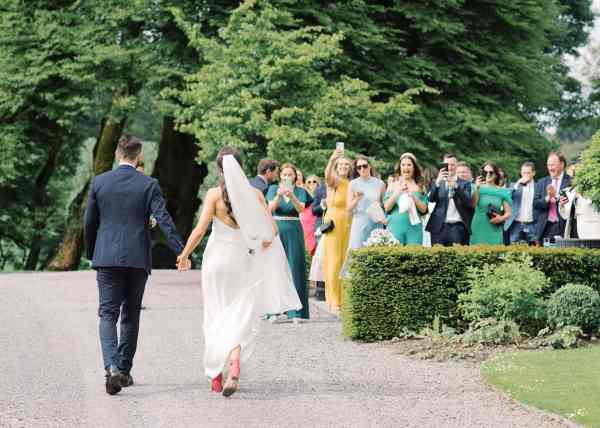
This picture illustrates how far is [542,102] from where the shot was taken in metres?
26.8

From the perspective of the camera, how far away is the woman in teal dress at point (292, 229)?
1452 centimetres

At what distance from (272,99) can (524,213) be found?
5.23 meters

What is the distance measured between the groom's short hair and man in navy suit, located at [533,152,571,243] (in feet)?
29.0

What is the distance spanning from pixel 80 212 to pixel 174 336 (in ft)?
63.7

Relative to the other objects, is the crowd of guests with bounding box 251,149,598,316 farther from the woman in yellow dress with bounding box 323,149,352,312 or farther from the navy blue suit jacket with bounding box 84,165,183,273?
the navy blue suit jacket with bounding box 84,165,183,273

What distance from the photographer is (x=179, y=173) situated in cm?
3045

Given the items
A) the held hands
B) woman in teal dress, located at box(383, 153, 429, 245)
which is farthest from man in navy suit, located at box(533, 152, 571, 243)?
the held hands

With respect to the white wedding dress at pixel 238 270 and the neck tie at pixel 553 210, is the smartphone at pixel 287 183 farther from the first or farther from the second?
the white wedding dress at pixel 238 270

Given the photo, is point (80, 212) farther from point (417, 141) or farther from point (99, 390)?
point (99, 390)

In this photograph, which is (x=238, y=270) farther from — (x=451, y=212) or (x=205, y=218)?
(x=451, y=212)

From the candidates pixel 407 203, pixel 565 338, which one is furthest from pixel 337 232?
pixel 565 338

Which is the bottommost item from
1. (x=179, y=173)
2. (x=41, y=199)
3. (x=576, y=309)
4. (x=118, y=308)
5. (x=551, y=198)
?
(x=576, y=309)

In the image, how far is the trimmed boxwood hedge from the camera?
482 inches

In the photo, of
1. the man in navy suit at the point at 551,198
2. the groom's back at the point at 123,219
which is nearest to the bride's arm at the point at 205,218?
the groom's back at the point at 123,219
